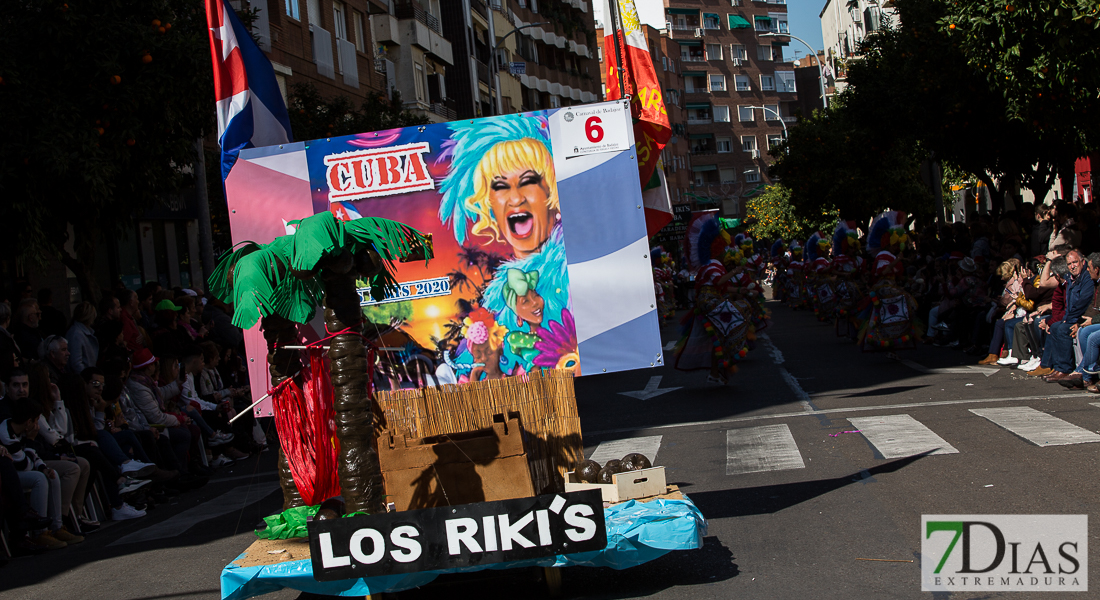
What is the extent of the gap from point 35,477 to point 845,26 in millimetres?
71213

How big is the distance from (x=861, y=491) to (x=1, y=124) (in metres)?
9.59

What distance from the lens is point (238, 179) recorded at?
20.5 ft

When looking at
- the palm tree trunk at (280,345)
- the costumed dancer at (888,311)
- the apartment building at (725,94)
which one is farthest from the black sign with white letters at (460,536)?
the apartment building at (725,94)

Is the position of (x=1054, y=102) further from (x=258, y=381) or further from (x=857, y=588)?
(x=258, y=381)

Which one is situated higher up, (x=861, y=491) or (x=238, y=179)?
(x=238, y=179)

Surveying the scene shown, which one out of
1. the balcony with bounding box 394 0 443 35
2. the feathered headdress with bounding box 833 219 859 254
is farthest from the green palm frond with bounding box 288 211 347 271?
the balcony with bounding box 394 0 443 35

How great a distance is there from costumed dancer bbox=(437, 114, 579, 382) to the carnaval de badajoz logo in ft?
7.45

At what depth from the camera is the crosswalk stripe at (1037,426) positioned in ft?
29.4

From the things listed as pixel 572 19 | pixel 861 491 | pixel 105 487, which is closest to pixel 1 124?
pixel 105 487

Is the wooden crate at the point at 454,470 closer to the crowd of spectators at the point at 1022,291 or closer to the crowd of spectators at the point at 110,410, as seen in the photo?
the crowd of spectators at the point at 110,410

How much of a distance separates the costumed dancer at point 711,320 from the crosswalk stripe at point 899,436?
369 centimetres

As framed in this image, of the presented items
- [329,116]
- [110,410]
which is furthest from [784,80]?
[110,410]

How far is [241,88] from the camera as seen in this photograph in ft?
22.2

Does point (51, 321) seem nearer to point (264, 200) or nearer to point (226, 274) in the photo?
point (264, 200)
